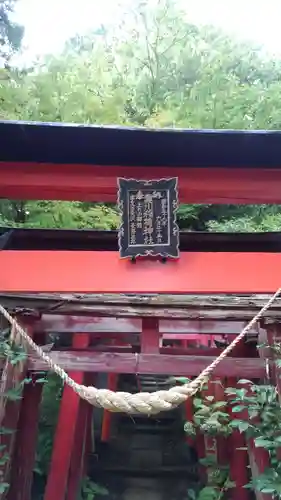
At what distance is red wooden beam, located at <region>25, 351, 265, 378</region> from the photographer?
11.6 feet

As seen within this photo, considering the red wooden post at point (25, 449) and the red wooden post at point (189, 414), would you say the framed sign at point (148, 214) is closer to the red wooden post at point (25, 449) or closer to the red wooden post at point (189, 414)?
the red wooden post at point (25, 449)

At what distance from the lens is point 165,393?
7.61 ft

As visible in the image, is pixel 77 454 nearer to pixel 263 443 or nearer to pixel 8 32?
pixel 263 443

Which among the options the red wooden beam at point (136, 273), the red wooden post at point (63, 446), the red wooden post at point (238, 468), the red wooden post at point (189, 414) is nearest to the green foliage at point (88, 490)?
the red wooden post at point (63, 446)

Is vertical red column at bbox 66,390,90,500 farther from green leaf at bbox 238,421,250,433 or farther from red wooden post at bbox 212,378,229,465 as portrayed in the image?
green leaf at bbox 238,421,250,433

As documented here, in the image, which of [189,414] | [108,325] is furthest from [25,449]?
[189,414]

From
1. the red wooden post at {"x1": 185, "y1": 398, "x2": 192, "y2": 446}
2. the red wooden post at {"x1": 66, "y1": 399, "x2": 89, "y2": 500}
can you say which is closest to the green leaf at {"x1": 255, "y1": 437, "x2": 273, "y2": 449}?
the red wooden post at {"x1": 66, "y1": 399, "x2": 89, "y2": 500}

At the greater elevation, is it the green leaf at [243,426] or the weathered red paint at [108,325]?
the weathered red paint at [108,325]

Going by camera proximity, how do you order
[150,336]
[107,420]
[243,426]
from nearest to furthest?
[243,426] → [150,336] → [107,420]

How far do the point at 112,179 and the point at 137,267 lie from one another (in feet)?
2.48

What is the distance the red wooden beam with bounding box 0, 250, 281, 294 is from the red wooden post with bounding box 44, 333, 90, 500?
57.3 inches

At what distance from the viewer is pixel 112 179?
3.98m

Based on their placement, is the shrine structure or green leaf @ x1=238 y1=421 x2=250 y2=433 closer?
green leaf @ x1=238 y1=421 x2=250 y2=433

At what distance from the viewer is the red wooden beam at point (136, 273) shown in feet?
12.4
